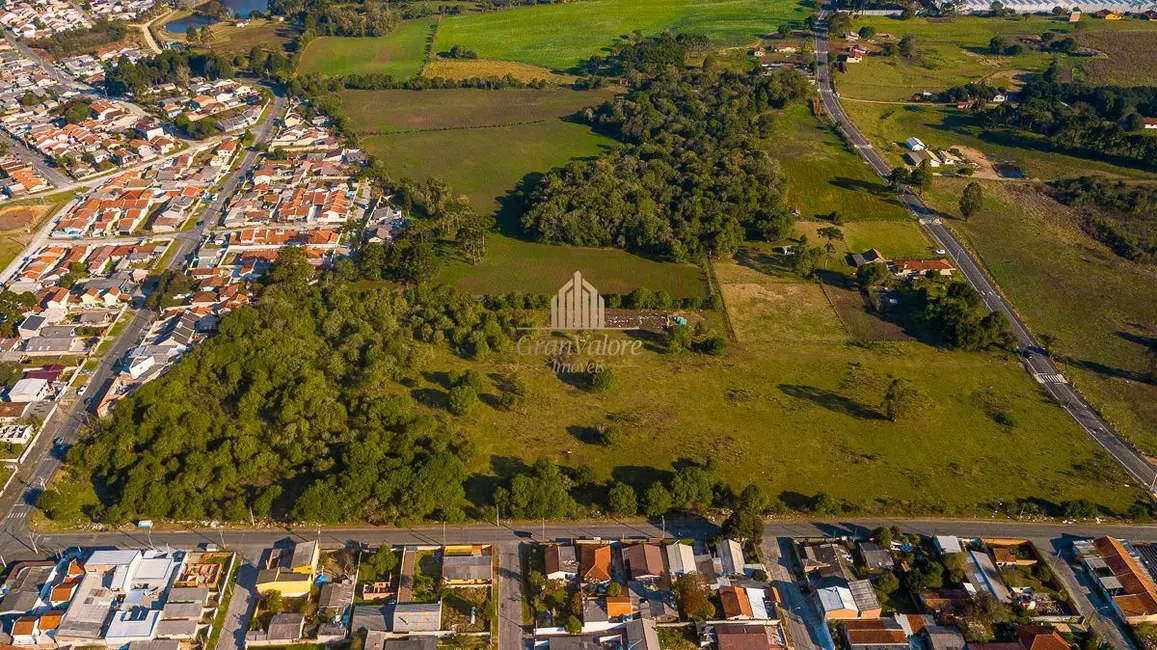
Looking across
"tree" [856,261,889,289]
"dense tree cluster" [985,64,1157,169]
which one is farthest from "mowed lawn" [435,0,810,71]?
"tree" [856,261,889,289]

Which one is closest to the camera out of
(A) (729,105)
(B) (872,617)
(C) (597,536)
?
(B) (872,617)

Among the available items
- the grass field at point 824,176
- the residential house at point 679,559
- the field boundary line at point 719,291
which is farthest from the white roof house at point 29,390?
the grass field at point 824,176

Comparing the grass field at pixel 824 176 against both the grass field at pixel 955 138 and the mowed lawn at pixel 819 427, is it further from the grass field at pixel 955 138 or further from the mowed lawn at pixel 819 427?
the mowed lawn at pixel 819 427

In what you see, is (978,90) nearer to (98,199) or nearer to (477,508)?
(477,508)

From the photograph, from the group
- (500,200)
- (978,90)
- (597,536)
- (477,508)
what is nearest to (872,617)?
(597,536)

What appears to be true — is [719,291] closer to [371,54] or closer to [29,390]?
[29,390]

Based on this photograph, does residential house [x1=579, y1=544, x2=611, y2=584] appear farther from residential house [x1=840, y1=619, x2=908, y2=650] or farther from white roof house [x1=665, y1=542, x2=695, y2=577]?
residential house [x1=840, y1=619, x2=908, y2=650]
